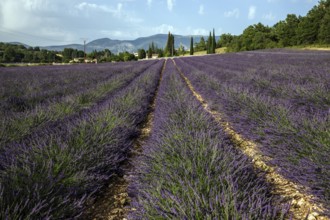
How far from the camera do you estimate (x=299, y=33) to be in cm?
4744

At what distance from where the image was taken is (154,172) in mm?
2430

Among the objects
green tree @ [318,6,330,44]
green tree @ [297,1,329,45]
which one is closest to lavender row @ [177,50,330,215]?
green tree @ [318,6,330,44]

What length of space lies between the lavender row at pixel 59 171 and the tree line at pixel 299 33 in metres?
48.4

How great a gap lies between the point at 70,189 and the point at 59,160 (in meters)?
0.49

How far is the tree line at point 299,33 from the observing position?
141 ft

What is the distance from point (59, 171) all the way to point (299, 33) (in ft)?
179

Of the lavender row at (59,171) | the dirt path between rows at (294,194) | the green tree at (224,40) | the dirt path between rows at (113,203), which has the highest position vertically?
the green tree at (224,40)

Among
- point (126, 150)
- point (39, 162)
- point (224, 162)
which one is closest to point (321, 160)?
point (224, 162)

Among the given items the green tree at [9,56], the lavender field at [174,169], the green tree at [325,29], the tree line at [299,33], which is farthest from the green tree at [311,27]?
the green tree at [9,56]

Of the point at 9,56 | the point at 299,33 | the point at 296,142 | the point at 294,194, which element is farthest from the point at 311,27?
the point at 9,56

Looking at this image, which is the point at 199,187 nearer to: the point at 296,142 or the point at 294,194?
the point at 294,194

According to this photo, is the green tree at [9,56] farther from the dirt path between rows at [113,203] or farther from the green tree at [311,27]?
the dirt path between rows at [113,203]

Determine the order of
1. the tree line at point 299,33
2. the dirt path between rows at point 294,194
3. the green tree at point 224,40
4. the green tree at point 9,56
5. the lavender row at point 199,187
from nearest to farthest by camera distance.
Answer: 1. the lavender row at point 199,187
2. the dirt path between rows at point 294,194
3. the tree line at point 299,33
4. the green tree at point 9,56
5. the green tree at point 224,40

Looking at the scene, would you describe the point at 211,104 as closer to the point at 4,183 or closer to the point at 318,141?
the point at 318,141
